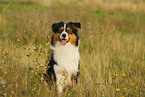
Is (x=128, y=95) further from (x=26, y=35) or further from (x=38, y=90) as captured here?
(x=26, y=35)

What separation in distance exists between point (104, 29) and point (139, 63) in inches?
108

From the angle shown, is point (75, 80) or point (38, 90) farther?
point (75, 80)

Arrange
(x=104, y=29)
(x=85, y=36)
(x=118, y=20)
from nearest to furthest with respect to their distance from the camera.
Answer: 1. (x=85, y=36)
2. (x=104, y=29)
3. (x=118, y=20)

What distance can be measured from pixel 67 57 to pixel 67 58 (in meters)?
0.02

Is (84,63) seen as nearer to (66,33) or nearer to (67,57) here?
(67,57)

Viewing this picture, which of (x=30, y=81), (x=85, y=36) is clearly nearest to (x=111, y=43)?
(x=85, y=36)

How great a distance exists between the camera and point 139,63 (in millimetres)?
4891

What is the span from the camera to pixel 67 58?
12.7 feet

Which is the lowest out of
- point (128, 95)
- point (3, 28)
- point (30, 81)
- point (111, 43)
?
point (128, 95)

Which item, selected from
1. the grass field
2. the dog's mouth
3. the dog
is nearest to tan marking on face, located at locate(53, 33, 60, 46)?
the dog

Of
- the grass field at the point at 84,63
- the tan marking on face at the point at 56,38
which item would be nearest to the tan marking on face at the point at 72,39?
the tan marking on face at the point at 56,38

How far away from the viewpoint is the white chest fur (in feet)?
12.5

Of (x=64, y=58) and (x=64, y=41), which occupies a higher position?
(x=64, y=41)

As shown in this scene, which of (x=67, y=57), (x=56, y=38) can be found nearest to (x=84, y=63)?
(x=67, y=57)
